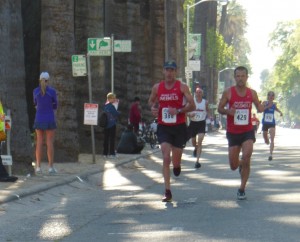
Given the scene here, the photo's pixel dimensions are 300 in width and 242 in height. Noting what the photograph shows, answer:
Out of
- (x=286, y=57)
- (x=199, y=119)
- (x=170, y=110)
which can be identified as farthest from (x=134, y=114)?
(x=286, y=57)

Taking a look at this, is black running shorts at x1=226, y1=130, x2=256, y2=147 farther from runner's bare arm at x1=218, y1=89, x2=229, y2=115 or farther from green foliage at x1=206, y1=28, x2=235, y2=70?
green foliage at x1=206, y1=28, x2=235, y2=70

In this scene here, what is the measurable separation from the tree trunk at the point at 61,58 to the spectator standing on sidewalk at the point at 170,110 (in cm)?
834

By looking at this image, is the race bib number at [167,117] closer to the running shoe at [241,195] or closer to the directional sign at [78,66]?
→ the running shoe at [241,195]

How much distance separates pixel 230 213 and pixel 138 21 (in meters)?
24.4

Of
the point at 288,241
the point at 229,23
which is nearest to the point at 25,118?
the point at 288,241

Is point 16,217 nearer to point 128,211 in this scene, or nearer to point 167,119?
point 128,211

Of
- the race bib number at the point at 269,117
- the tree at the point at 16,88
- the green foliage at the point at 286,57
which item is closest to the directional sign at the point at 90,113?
the tree at the point at 16,88

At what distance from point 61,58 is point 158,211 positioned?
10291 millimetres

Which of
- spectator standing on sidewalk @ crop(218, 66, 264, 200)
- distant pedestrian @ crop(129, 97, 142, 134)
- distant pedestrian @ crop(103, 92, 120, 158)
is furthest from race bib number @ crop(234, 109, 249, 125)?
distant pedestrian @ crop(129, 97, 142, 134)

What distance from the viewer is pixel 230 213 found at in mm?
11922

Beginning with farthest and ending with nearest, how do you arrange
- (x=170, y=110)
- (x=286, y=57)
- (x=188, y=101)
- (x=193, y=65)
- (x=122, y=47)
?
(x=286, y=57)
(x=193, y=65)
(x=122, y=47)
(x=188, y=101)
(x=170, y=110)

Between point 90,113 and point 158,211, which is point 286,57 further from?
point 158,211

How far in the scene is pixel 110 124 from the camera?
2661cm

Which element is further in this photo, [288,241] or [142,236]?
[142,236]
